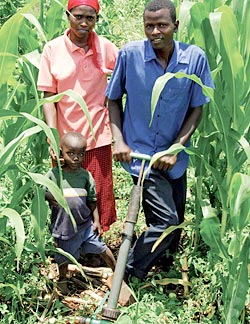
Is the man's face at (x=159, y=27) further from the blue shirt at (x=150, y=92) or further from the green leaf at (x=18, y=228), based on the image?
the green leaf at (x=18, y=228)

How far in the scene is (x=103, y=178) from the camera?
10.2 feet

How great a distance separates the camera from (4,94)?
239cm

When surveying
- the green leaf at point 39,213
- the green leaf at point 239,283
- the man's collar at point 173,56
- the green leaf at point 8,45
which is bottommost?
the green leaf at point 239,283

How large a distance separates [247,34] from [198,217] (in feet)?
2.96

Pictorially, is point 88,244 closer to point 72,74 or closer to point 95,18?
point 72,74

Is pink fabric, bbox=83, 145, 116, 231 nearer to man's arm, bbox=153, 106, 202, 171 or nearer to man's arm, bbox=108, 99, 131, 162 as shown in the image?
man's arm, bbox=108, 99, 131, 162

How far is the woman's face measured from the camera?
2.76 metres

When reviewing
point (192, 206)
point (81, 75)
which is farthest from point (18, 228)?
point (192, 206)

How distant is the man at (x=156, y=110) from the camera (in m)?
2.61

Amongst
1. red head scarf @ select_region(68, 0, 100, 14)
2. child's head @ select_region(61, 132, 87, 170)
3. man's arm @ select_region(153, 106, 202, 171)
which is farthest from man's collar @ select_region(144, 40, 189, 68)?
child's head @ select_region(61, 132, 87, 170)

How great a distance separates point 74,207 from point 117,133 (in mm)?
368

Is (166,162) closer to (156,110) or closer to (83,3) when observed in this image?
(156,110)

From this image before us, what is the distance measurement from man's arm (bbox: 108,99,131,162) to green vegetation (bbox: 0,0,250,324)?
12.1 inches

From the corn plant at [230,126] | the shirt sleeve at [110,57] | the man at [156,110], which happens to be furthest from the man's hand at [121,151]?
the shirt sleeve at [110,57]
